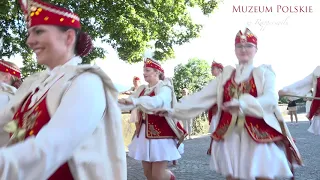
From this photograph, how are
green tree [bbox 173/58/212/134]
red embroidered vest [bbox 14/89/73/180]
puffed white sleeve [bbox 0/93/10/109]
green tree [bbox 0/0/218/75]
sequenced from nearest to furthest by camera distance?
1. red embroidered vest [bbox 14/89/73/180]
2. puffed white sleeve [bbox 0/93/10/109]
3. green tree [bbox 0/0/218/75]
4. green tree [bbox 173/58/212/134]

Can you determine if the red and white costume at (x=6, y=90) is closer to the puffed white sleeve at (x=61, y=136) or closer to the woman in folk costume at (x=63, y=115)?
the woman in folk costume at (x=63, y=115)

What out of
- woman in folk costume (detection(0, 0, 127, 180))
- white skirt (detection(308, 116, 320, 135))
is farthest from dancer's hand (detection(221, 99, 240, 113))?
white skirt (detection(308, 116, 320, 135))

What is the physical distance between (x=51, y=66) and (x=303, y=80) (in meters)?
4.21

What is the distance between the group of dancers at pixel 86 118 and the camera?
1.39m

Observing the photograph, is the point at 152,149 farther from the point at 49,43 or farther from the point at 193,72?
the point at 193,72

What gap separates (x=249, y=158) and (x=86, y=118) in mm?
2457

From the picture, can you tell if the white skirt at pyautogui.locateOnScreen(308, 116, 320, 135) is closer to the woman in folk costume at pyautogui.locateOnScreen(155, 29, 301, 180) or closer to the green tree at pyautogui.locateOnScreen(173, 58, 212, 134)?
the woman in folk costume at pyautogui.locateOnScreen(155, 29, 301, 180)

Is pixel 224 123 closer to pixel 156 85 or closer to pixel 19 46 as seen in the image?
pixel 156 85

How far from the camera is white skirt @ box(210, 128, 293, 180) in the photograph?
354 cm

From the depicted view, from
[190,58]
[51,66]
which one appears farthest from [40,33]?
[190,58]

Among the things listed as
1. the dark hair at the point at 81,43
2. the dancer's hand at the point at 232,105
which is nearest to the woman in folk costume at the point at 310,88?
the dancer's hand at the point at 232,105

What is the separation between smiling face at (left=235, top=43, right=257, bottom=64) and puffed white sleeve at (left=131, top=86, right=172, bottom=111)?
48.3 inches

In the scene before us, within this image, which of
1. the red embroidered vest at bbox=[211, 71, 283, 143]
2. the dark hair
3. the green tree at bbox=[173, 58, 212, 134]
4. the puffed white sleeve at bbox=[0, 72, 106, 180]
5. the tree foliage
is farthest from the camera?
the tree foliage

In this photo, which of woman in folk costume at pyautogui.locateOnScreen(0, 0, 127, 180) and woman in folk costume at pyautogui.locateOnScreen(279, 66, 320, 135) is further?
woman in folk costume at pyautogui.locateOnScreen(279, 66, 320, 135)
